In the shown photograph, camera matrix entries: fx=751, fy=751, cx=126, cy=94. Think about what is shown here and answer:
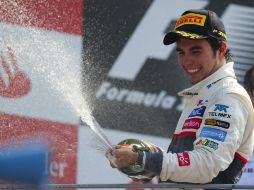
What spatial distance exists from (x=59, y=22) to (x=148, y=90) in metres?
0.78

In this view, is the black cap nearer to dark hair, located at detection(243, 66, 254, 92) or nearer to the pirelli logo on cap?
the pirelli logo on cap

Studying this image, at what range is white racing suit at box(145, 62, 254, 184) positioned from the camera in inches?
104

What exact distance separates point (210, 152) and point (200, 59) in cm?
41

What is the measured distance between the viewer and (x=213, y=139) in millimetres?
2654

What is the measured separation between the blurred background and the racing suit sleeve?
2.13 meters

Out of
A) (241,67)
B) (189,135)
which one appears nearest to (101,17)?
(241,67)

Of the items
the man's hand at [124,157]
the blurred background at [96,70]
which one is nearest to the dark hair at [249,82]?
the blurred background at [96,70]

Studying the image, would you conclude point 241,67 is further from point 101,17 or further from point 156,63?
point 101,17

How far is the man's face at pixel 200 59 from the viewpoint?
9.42 feet

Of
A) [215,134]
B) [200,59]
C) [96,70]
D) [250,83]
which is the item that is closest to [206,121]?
[215,134]

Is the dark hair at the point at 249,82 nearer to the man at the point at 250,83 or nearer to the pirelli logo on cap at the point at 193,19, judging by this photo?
the man at the point at 250,83

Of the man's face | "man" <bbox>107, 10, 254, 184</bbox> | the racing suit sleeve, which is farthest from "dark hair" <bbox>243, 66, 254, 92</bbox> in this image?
the racing suit sleeve

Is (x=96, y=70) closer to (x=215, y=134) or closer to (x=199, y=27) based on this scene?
(x=199, y=27)

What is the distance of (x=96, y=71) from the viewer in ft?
16.7
